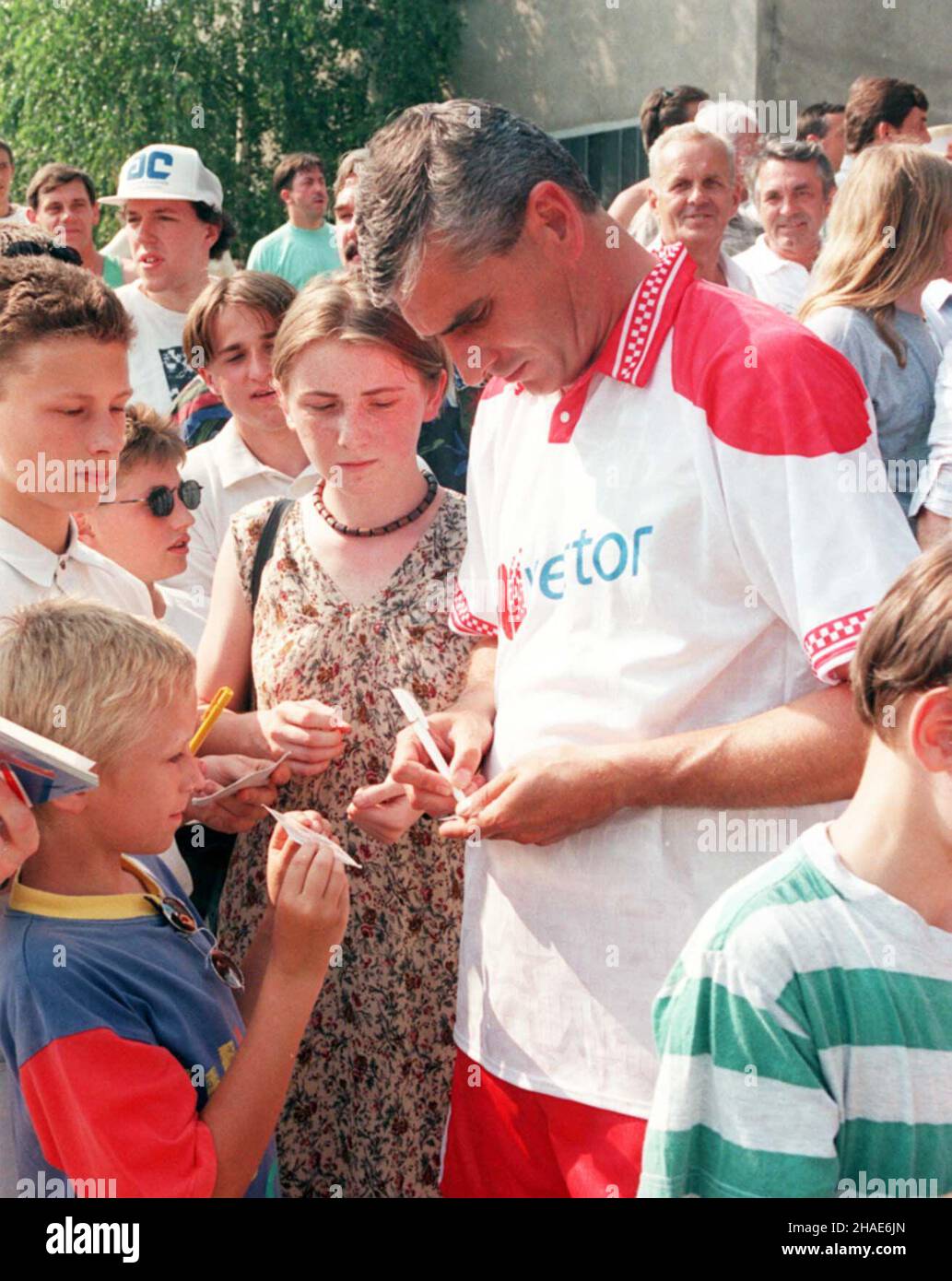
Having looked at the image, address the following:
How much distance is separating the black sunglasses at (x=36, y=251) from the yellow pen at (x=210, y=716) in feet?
2.62

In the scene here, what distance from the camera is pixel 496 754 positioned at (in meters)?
2.14

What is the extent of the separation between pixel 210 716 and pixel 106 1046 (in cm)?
71

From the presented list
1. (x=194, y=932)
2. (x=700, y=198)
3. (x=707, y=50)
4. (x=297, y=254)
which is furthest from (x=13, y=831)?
(x=707, y=50)

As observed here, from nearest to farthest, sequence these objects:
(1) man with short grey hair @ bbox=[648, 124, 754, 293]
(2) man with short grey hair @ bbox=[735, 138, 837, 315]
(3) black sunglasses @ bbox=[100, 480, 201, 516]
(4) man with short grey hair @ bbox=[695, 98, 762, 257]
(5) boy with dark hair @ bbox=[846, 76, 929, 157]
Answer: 1. (3) black sunglasses @ bbox=[100, 480, 201, 516]
2. (1) man with short grey hair @ bbox=[648, 124, 754, 293]
3. (2) man with short grey hair @ bbox=[735, 138, 837, 315]
4. (4) man with short grey hair @ bbox=[695, 98, 762, 257]
5. (5) boy with dark hair @ bbox=[846, 76, 929, 157]

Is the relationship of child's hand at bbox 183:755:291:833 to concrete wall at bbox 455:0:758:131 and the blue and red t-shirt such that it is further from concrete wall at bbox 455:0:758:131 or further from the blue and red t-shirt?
concrete wall at bbox 455:0:758:131

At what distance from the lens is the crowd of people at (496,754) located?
Answer: 4.88 feet

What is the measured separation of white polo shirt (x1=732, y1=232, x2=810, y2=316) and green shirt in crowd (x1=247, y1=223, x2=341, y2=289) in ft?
9.00

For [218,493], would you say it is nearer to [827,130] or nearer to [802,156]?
[802,156]

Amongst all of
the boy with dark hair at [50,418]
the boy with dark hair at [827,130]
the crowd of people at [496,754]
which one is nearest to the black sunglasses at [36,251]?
the crowd of people at [496,754]

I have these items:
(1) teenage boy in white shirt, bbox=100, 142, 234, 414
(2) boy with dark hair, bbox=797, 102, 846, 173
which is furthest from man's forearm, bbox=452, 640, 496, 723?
(2) boy with dark hair, bbox=797, 102, 846, 173

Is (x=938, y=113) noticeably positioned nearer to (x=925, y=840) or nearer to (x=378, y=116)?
(x=378, y=116)

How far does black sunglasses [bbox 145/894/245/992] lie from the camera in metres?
2.08

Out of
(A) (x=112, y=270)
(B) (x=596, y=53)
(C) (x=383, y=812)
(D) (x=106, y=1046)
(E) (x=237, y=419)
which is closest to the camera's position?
(D) (x=106, y=1046)

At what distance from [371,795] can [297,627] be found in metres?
0.45
